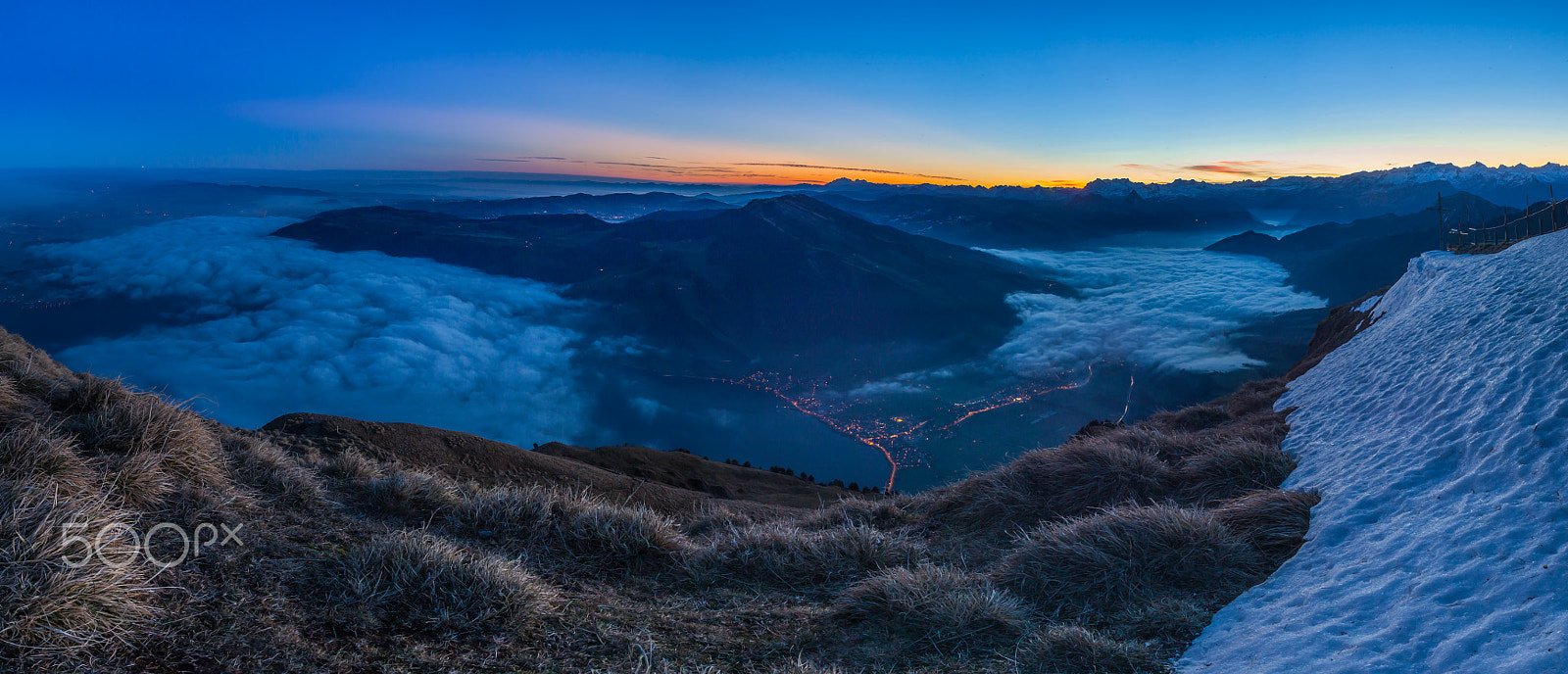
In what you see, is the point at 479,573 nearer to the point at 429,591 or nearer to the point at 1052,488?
the point at 429,591

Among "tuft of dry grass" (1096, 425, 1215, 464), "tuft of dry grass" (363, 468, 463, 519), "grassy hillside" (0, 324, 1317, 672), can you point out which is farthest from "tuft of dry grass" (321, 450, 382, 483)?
"tuft of dry grass" (1096, 425, 1215, 464)

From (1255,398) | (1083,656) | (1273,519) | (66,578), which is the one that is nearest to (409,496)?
(66,578)

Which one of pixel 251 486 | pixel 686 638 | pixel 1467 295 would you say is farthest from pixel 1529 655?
pixel 1467 295

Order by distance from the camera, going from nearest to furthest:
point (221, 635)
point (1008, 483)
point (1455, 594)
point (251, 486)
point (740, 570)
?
point (221, 635), point (1455, 594), point (251, 486), point (740, 570), point (1008, 483)

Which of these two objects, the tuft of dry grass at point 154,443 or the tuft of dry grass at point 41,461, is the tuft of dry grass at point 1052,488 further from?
the tuft of dry grass at point 41,461

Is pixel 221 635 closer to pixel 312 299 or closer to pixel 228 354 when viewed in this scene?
pixel 228 354

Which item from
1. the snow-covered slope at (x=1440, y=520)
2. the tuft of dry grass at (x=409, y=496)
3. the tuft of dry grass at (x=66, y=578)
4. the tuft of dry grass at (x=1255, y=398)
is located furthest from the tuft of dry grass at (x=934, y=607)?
the tuft of dry grass at (x=1255, y=398)

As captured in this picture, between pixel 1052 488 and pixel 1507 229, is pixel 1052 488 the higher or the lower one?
the lower one
